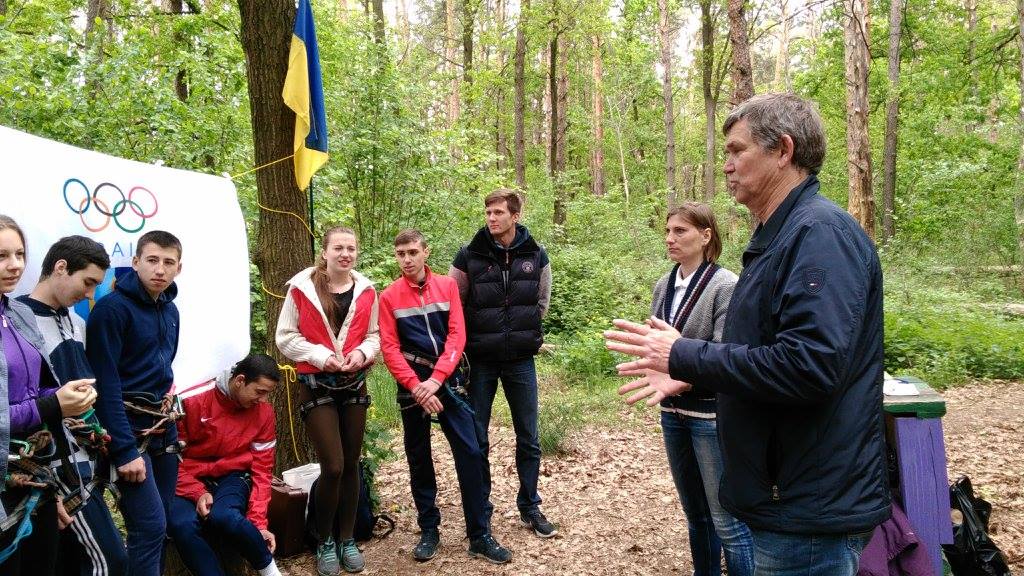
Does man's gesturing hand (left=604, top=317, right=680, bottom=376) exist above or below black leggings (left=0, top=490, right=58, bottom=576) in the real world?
above

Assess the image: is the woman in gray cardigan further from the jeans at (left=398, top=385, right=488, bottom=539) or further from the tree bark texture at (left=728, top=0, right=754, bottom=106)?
the tree bark texture at (left=728, top=0, right=754, bottom=106)

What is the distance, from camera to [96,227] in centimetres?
301

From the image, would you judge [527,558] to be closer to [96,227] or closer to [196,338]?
[196,338]

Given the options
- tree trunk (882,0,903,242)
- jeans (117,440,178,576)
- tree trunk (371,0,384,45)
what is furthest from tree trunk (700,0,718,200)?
jeans (117,440,178,576)

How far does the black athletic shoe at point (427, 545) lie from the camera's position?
4.01m

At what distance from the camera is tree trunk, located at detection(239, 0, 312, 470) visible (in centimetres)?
405

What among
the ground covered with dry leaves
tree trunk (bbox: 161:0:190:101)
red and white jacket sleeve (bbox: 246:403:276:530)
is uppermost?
tree trunk (bbox: 161:0:190:101)

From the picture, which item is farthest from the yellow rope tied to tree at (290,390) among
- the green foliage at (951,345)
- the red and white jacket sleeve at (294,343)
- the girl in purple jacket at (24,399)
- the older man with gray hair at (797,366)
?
the green foliage at (951,345)

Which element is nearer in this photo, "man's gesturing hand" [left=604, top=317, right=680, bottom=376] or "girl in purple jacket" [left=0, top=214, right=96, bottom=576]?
"man's gesturing hand" [left=604, top=317, right=680, bottom=376]

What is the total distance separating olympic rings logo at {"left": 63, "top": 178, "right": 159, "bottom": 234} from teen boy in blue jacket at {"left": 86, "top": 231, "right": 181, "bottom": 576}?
26 centimetres

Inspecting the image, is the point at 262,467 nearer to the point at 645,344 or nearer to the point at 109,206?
the point at 109,206

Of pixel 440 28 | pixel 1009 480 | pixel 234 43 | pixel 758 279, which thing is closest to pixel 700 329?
pixel 758 279

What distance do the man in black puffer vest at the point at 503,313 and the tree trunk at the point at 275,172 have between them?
1.09 m

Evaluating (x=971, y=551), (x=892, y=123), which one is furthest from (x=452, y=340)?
(x=892, y=123)
